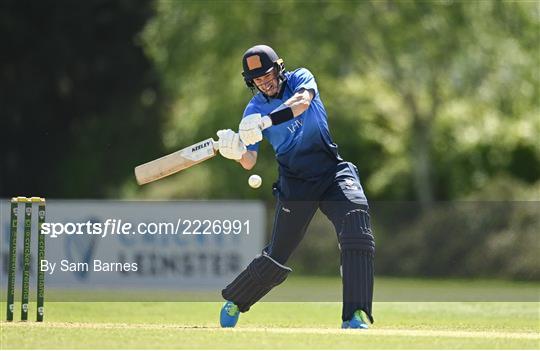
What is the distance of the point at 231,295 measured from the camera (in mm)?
8016

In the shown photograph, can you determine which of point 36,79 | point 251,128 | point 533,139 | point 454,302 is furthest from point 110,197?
point 251,128

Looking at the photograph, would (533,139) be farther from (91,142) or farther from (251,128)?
(251,128)

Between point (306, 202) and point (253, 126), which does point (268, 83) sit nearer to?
point (253, 126)

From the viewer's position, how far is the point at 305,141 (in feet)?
25.7

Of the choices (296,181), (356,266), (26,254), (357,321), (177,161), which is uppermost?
(177,161)

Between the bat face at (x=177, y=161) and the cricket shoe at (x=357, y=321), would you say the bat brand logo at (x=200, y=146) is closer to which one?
the bat face at (x=177, y=161)

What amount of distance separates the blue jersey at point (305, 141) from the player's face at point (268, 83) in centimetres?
7

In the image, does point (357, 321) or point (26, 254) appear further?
point (26, 254)

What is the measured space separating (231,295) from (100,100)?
60.0ft

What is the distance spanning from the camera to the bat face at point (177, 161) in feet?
25.8

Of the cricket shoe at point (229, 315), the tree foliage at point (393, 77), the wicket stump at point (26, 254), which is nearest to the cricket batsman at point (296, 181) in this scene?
the cricket shoe at point (229, 315)
